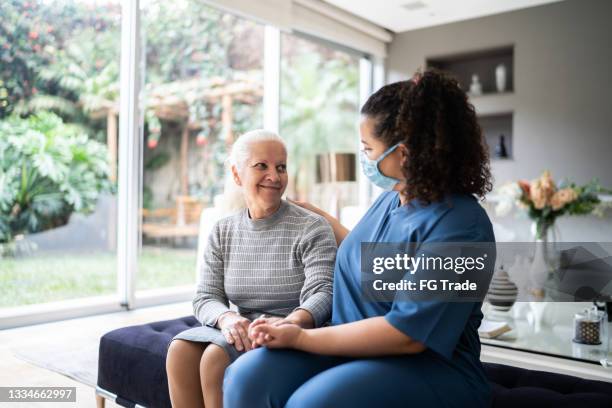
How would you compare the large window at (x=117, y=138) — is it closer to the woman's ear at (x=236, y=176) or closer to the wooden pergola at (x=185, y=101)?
the wooden pergola at (x=185, y=101)

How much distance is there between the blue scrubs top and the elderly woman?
7.8 inches

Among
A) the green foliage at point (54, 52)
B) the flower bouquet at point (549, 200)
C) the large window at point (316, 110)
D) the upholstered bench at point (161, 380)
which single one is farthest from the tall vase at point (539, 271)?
the green foliage at point (54, 52)

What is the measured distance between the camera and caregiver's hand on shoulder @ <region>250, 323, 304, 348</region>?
1.21 metres

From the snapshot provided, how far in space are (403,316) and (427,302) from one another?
54 millimetres

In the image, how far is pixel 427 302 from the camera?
108cm

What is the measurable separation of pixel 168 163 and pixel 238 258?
10.2ft

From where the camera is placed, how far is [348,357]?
3.91 feet

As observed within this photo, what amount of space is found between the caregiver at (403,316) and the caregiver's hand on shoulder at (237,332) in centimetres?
18

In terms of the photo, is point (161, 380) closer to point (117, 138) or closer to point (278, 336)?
point (278, 336)

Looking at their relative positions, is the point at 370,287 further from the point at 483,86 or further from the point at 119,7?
the point at 483,86

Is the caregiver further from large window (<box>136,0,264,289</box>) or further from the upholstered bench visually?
large window (<box>136,0,264,289</box>)

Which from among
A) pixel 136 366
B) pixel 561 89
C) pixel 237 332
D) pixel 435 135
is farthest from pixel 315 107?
pixel 435 135

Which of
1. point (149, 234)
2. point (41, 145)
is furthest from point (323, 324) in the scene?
point (149, 234)

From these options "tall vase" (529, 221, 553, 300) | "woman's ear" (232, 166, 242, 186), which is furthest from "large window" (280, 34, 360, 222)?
"woman's ear" (232, 166, 242, 186)
